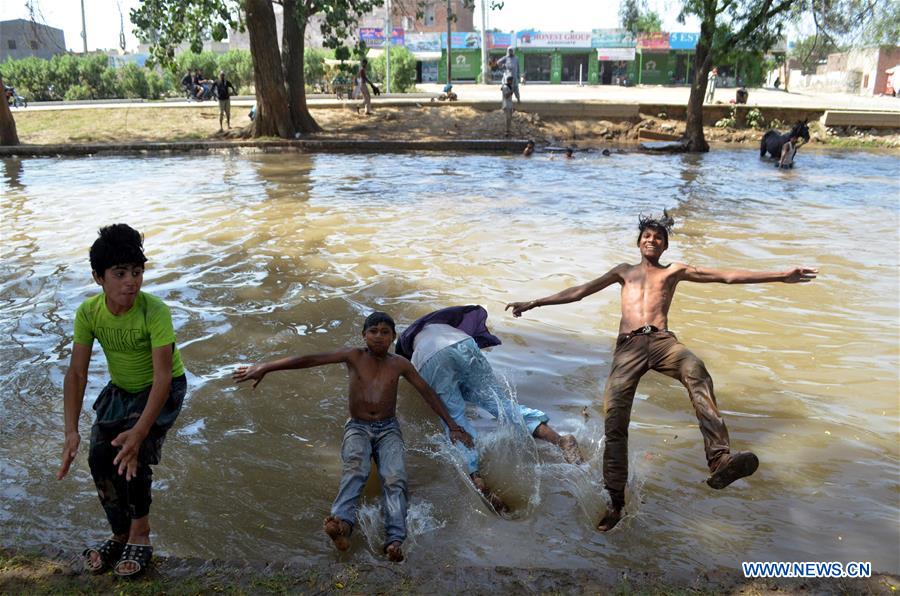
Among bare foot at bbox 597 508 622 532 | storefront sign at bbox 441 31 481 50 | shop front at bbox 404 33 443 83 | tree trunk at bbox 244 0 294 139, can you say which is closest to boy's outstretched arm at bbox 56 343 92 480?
bare foot at bbox 597 508 622 532

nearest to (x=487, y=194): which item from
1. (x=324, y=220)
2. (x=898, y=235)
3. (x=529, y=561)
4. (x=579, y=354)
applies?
(x=324, y=220)

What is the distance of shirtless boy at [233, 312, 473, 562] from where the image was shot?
3.86m

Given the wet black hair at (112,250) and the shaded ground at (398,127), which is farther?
the shaded ground at (398,127)

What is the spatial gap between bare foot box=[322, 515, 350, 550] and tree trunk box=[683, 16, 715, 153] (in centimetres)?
1957

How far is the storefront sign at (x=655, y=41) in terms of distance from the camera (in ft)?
185

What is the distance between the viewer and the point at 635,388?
4.12 m

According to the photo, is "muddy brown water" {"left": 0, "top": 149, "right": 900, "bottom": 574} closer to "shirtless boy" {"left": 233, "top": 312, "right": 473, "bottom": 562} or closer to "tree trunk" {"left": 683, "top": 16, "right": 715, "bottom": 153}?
"shirtless boy" {"left": 233, "top": 312, "right": 473, "bottom": 562}

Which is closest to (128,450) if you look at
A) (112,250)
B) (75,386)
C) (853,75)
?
(75,386)

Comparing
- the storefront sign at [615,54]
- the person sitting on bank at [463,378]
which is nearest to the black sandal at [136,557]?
the person sitting on bank at [463,378]

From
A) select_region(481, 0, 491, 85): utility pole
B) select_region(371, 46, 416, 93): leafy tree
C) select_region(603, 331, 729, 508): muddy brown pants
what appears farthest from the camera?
select_region(481, 0, 491, 85): utility pole

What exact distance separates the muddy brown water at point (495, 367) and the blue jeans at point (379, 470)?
0.18 meters

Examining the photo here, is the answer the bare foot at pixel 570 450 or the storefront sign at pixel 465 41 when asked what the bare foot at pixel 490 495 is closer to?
the bare foot at pixel 570 450

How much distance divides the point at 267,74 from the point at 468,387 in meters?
17.7

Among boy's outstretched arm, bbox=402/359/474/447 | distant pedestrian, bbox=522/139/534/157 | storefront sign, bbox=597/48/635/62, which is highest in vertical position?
storefront sign, bbox=597/48/635/62
